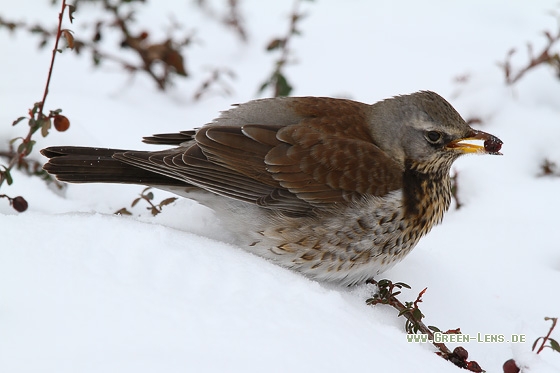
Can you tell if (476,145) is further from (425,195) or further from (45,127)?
(45,127)

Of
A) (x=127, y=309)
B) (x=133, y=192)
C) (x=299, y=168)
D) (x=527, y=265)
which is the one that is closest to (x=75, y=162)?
(x=133, y=192)

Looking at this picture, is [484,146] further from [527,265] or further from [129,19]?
[129,19]

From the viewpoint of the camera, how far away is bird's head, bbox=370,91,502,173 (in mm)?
3475

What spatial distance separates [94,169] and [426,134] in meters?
1.57

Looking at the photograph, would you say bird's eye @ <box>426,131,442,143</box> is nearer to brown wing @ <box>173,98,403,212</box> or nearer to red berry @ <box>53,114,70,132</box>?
brown wing @ <box>173,98,403,212</box>

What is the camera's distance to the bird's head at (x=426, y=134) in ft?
11.4

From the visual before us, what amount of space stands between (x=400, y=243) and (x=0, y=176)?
1.87 m

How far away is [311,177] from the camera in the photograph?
3.36 meters

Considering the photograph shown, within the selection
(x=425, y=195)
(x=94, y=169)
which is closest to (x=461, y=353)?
(x=425, y=195)

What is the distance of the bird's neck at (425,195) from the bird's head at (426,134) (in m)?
0.04

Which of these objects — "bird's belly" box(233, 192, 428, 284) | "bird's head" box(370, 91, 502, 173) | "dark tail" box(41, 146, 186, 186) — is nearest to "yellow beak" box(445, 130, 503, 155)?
"bird's head" box(370, 91, 502, 173)

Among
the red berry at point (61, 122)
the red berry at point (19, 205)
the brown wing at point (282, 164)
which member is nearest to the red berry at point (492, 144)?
the brown wing at point (282, 164)

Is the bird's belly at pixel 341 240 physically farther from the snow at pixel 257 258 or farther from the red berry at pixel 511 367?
the red berry at pixel 511 367

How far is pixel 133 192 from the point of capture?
13.6 feet
